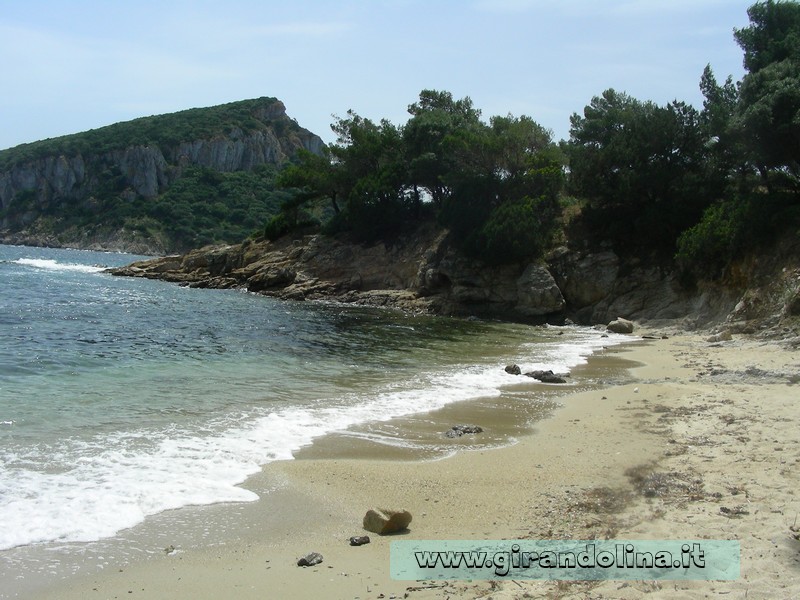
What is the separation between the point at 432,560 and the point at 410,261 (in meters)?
40.4

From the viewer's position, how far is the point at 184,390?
13.7 meters

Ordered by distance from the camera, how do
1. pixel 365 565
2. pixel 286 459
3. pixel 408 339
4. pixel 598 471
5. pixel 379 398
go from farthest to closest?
pixel 408 339
pixel 379 398
pixel 286 459
pixel 598 471
pixel 365 565

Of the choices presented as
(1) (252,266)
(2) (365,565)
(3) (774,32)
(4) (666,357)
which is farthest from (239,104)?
(2) (365,565)

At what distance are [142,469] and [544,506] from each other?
504 cm

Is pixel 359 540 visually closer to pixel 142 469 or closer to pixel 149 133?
pixel 142 469

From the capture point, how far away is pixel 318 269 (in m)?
48.9

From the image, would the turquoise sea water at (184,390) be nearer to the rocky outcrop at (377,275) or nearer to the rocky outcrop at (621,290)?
the rocky outcrop at (621,290)

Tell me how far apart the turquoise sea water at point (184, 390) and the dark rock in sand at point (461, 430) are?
171cm

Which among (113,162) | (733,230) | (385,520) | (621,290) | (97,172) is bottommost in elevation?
(385,520)

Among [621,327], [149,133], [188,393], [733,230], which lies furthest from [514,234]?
[149,133]

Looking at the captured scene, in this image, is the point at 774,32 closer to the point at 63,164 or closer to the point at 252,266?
the point at 252,266

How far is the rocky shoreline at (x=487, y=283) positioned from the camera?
26.5 meters

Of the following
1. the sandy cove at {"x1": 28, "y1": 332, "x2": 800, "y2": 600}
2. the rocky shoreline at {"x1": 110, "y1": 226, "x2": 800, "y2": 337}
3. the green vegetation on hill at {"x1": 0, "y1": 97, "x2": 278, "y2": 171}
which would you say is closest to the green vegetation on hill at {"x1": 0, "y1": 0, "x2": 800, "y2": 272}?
the rocky shoreline at {"x1": 110, "y1": 226, "x2": 800, "y2": 337}

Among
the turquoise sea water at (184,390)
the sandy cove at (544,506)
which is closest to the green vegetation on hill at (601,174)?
the turquoise sea water at (184,390)
